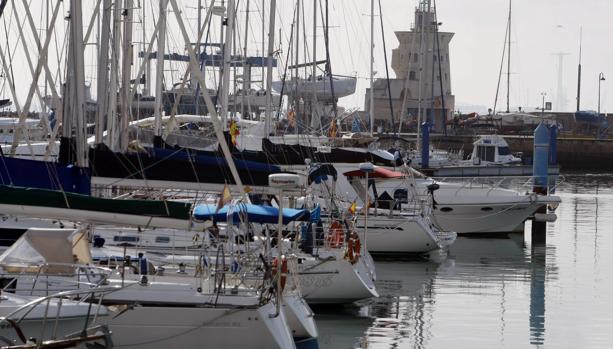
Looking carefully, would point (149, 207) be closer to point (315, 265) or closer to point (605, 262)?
point (315, 265)

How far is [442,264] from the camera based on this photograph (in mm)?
38438

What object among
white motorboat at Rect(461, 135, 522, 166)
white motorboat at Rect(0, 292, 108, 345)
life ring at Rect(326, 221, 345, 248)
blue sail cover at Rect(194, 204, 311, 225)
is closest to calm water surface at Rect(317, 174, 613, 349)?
life ring at Rect(326, 221, 345, 248)

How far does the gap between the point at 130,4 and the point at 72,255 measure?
13.1 m

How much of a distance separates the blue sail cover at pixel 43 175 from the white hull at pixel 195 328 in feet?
17.4

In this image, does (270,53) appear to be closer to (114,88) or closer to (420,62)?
(114,88)

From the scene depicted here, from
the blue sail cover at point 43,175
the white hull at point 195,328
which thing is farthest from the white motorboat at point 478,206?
the white hull at point 195,328

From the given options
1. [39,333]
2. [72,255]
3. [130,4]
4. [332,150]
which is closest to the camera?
[39,333]

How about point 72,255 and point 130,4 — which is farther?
point 130,4

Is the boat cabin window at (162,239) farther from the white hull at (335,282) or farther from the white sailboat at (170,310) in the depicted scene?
the white sailboat at (170,310)

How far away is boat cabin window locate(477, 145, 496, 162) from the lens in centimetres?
8331

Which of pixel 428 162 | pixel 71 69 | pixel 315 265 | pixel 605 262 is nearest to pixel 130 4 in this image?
pixel 71 69

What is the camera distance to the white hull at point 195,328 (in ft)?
62.6

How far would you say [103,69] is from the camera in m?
29.8

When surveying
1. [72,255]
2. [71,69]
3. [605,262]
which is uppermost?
[71,69]
